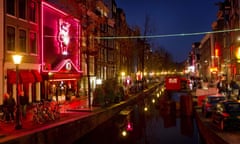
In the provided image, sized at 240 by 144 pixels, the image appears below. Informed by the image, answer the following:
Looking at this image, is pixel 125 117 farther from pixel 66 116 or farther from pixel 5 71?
pixel 5 71

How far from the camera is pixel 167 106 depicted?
38844 millimetres

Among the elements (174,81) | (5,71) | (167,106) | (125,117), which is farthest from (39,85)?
(174,81)

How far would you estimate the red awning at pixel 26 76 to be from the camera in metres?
31.6

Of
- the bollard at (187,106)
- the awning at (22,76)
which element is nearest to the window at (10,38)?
the awning at (22,76)

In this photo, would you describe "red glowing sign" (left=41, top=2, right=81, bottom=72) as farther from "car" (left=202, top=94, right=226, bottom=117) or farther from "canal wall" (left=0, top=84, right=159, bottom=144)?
"car" (left=202, top=94, right=226, bottom=117)

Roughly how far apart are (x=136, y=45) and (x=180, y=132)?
4759 centimetres

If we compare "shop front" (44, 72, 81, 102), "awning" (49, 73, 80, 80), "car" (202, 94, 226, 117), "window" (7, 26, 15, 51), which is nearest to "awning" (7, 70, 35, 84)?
"window" (7, 26, 15, 51)

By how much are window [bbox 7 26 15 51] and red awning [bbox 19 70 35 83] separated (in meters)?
2.51

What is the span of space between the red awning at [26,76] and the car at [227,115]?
18260mm

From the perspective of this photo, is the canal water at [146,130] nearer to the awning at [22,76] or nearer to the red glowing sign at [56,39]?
the awning at [22,76]

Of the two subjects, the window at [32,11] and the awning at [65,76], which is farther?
the awning at [65,76]

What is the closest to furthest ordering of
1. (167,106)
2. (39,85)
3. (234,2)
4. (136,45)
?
(39,85)
(167,106)
(234,2)
(136,45)

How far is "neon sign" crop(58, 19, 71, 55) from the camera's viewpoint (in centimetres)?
4106

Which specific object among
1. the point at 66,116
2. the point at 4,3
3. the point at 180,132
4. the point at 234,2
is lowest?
the point at 180,132
